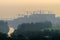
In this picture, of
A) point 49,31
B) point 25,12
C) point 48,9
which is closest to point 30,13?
point 25,12

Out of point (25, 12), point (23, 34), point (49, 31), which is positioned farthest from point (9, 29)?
point (49, 31)

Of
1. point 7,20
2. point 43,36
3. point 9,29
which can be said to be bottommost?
point 43,36

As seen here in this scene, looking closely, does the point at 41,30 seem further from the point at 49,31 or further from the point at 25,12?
the point at 25,12

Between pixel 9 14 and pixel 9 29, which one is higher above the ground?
pixel 9 14

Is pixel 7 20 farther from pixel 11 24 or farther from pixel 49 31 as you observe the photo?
pixel 49 31

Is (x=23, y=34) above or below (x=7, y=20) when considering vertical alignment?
below

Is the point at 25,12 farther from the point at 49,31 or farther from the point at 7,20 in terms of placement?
the point at 49,31

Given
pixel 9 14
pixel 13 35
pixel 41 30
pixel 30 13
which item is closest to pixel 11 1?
pixel 9 14

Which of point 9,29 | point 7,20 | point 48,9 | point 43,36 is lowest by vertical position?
point 43,36
